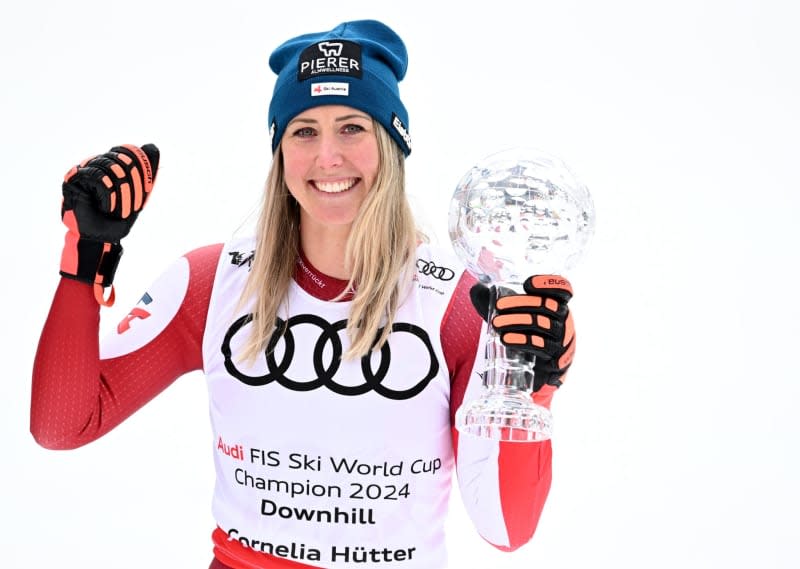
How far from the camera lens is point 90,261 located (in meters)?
2.43

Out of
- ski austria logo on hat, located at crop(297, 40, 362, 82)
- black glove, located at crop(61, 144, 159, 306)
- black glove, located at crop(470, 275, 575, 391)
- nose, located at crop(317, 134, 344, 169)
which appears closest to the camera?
black glove, located at crop(470, 275, 575, 391)

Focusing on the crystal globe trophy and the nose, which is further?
the nose

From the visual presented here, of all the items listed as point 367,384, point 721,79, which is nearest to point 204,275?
point 367,384

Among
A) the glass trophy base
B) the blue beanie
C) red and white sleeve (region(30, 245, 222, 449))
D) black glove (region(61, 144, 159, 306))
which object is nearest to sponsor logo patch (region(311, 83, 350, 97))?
the blue beanie

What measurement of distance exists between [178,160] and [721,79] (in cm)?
260

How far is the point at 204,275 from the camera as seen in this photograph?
2.70 m

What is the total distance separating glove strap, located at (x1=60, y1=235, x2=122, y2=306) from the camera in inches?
94.8

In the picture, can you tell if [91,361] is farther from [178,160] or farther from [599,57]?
[599,57]

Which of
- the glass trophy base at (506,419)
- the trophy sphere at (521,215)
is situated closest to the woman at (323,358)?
the glass trophy base at (506,419)

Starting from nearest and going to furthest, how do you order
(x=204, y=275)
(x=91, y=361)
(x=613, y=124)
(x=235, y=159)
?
(x=91, y=361)
(x=204, y=275)
(x=235, y=159)
(x=613, y=124)

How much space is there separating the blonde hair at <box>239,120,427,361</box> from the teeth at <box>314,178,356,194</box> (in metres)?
0.06

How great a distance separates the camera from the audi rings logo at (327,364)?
251cm

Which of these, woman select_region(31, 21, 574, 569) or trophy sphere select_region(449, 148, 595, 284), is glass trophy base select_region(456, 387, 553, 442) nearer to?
trophy sphere select_region(449, 148, 595, 284)

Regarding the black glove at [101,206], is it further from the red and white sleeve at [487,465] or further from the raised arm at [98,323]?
the red and white sleeve at [487,465]
